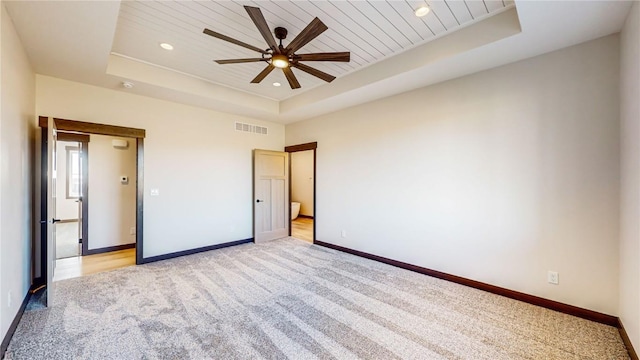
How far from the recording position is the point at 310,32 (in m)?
2.18

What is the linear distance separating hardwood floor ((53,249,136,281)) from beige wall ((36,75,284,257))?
51 cm

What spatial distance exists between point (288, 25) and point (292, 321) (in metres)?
2.95

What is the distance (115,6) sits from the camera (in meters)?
2.09

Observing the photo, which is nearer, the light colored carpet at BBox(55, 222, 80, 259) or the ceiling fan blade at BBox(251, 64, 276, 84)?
the ceiling fan blade at BBox(251, 64, 276, 84)

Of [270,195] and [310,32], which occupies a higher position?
[310,32]

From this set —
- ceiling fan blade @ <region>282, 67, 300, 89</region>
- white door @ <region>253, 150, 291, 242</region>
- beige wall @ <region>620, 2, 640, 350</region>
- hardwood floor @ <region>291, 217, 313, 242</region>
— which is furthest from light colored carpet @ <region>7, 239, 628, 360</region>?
ceiling fan blade @ <region>282, 67, 300, 89</region>

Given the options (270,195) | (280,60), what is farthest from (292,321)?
(270,195)

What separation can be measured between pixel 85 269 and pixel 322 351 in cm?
397

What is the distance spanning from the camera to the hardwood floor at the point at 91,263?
3.71m

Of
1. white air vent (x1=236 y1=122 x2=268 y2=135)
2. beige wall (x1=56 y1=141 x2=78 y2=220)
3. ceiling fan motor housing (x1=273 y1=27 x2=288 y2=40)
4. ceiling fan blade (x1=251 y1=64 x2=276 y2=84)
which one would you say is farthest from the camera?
beige wall (x1=56 y1=141 x2=78 y2=220)

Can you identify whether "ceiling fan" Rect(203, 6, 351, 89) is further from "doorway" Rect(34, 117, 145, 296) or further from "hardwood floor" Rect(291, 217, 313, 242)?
"hardwood floor" Rect(291, 217, 313, 242)

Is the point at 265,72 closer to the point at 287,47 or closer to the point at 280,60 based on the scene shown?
the point at 280,60

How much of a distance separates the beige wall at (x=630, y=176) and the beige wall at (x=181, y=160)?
5226mm

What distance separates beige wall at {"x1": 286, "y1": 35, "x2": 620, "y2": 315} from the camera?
98.4 inches
